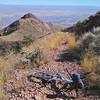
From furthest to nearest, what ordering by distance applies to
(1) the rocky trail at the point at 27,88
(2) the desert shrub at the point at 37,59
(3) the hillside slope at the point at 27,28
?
(3) the hillside slope at the point at 27,28 < (2) the desert shrub at the point at 37,59 < (1) the rocky trail at the point at 27,88

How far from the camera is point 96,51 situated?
14203 mm

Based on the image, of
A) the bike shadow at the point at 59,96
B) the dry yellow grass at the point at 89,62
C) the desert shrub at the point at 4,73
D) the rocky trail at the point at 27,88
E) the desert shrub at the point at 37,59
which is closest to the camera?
the rocky trail at the point at 27,88

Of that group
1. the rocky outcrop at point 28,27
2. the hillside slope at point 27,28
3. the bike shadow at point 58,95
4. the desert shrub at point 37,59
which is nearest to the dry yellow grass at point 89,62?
the desert shrub at point 37,59

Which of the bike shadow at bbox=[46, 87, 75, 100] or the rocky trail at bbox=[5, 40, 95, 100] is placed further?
the bike shadow at bbox=[46, 87, 75, 100]

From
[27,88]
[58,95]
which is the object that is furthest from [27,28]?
[58,95]

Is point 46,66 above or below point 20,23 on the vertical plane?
above

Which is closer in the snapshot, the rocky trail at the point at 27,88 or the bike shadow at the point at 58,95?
the rocky trail at the point at 27,88

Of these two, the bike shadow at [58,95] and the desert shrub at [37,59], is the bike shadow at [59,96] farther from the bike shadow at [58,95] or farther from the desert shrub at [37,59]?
the desert shrub at [37,59]

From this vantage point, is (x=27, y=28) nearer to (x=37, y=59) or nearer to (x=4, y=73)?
(x=37, y=59)

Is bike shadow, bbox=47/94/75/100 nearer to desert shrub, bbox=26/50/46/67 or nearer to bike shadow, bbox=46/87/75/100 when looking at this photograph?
bike shadow, bbox=46/87/75/100

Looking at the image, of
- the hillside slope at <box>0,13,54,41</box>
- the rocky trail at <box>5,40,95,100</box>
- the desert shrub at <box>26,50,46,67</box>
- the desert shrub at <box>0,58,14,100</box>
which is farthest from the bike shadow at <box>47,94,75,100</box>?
the hillside slope at <box>0,13,54,41</box>

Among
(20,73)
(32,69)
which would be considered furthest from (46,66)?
(20,73)

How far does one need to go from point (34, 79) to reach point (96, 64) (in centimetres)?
216

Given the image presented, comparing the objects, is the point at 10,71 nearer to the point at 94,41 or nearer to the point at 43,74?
the point at 43,74
